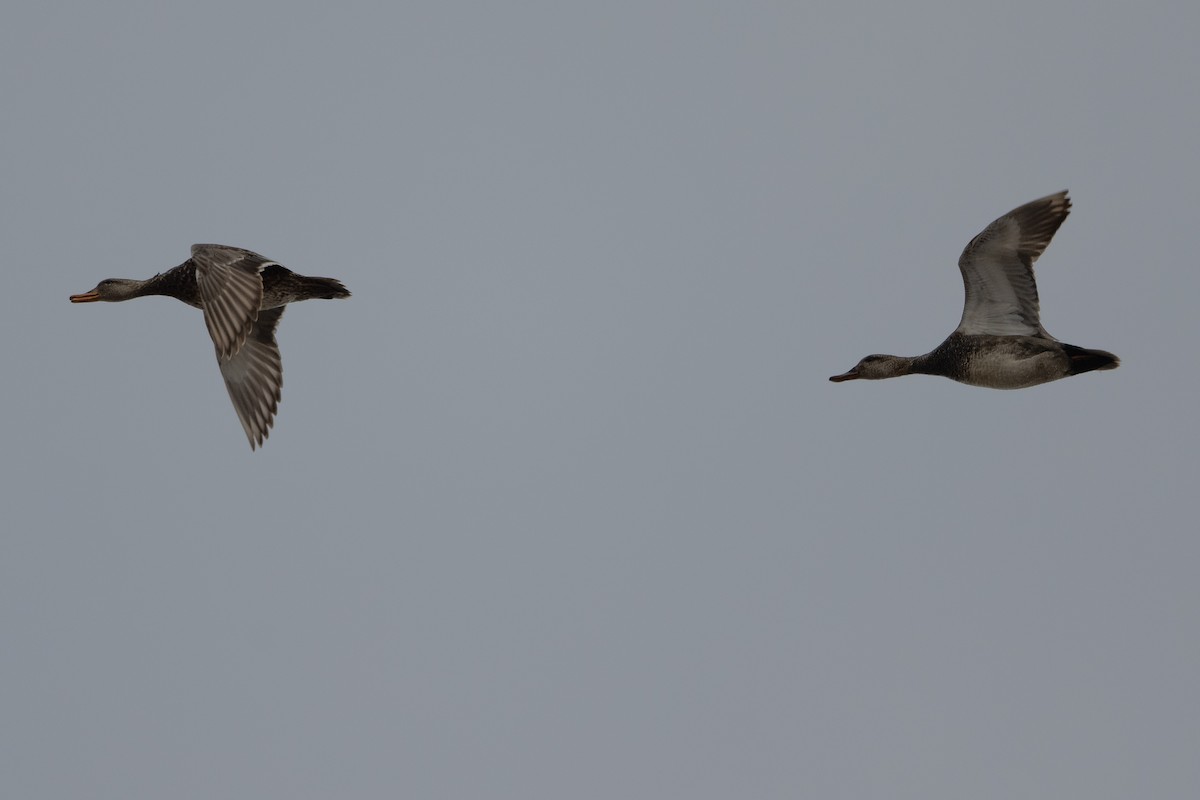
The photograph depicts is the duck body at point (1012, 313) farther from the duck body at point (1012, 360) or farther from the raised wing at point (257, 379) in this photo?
the raised wing at point (257, 379)

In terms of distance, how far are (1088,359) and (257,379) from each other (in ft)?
31.4

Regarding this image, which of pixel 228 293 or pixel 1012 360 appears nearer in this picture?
pixel 228 293

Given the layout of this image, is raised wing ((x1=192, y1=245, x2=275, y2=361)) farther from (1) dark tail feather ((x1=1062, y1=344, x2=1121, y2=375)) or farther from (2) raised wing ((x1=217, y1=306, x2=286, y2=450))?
(1) dark tail feather ((x1=1062, y1=344, x2=1121, y2=375))

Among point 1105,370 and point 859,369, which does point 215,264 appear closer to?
point 859,369

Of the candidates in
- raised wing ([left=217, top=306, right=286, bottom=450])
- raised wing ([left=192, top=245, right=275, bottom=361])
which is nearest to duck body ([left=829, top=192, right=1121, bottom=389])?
raised wing ([left=192, top=245, right=275, bottom=361])

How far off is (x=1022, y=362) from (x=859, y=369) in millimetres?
2421

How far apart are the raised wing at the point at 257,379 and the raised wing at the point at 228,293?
47.4 inches

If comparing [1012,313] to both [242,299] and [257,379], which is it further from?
[257,379]

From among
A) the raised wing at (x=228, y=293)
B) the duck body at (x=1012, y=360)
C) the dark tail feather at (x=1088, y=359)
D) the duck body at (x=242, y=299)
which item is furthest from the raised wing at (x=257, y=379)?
the dark tail feather at (x=1088, y=359)

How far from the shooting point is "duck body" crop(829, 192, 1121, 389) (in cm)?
1797

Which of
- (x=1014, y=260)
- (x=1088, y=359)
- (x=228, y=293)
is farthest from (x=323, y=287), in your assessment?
(x=1088, y=359)

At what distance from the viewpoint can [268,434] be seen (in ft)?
61.0

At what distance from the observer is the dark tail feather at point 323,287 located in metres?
18.7

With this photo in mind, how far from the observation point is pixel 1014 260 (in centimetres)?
1809
